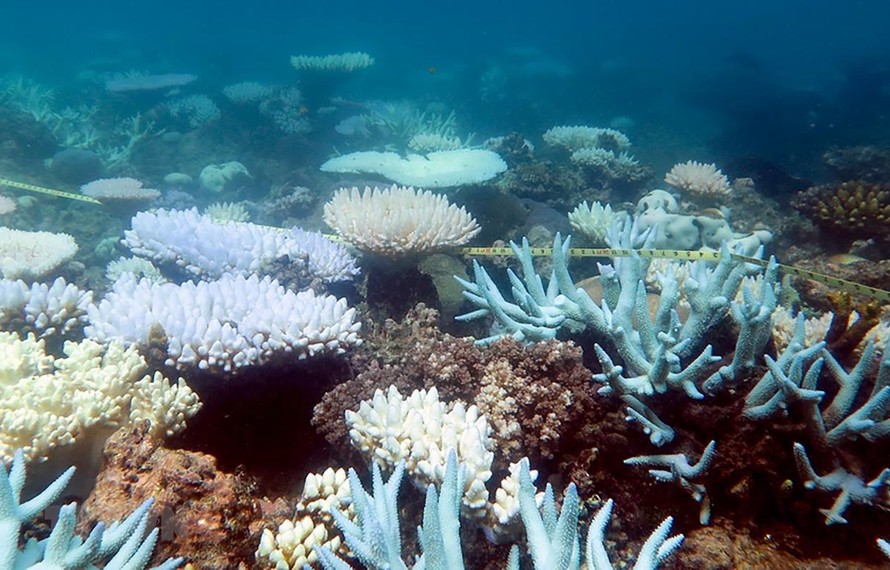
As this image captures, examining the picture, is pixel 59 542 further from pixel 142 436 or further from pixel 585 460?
pixel 585 460

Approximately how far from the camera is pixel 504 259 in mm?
5438

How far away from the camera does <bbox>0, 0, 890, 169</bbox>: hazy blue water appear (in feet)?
83.6

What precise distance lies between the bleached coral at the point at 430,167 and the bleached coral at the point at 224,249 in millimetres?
2672

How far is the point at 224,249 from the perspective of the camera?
4516 millimetres

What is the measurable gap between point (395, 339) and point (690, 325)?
2.15 meters

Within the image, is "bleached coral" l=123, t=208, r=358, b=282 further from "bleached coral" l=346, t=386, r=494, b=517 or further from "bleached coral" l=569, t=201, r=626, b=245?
"bleached coral" l=569, t=201, r=626, b=245

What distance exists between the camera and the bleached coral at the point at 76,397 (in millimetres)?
2404

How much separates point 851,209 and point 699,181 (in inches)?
80.7

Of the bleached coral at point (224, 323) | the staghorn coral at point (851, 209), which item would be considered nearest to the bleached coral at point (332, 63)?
the staghorn coral at point (851, 209)

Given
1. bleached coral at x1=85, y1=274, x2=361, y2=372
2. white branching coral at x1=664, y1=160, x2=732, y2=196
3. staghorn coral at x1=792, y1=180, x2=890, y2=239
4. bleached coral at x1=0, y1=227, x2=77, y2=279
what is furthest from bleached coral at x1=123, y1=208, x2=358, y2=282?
staghorn coral at x1=792, y1=180, x2=890, y2=239

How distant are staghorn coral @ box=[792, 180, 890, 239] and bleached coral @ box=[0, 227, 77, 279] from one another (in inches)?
377

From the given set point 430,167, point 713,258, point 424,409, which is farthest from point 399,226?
point 430,167

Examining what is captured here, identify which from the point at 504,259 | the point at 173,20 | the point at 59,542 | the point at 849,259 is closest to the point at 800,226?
the point at 849,259

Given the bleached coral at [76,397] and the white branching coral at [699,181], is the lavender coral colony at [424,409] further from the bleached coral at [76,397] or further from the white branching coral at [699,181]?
the white branching coral at [699,181]
